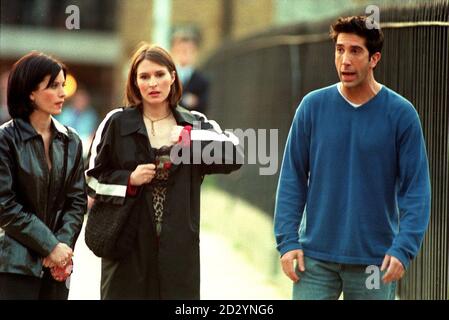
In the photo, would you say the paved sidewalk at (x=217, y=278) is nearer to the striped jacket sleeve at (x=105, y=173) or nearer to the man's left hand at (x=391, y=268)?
the striped jacket sleeve at (x=105, y=173)

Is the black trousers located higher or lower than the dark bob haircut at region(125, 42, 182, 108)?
lower

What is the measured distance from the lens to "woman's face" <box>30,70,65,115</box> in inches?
229

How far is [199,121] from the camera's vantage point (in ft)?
19.7

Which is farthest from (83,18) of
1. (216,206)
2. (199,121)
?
(199,121)

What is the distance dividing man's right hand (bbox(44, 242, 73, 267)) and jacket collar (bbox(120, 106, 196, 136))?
0.64 metres

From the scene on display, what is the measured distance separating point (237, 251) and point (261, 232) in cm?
107

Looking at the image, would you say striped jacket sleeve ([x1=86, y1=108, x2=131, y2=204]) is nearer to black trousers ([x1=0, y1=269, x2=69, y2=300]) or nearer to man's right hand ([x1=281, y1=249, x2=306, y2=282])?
black trousers ([x1=0, y1=269, x2=69, y2=300])

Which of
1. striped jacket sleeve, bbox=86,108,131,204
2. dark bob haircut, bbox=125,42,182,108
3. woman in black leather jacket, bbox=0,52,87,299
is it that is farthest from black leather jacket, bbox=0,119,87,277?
dark bob haircut, bbox=125,42,182,108

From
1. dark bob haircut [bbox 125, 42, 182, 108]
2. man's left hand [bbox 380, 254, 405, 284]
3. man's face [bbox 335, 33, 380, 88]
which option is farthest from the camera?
dark bob haircut [bbox 125, 42, 182, 108]

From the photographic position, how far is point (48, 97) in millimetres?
5812

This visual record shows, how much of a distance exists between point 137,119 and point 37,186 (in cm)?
62

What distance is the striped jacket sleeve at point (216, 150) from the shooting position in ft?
19.3
